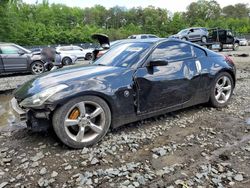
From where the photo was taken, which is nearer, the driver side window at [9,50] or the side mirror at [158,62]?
the side mirror at [158,62]

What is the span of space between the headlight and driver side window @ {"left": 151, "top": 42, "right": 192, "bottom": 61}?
1643mm

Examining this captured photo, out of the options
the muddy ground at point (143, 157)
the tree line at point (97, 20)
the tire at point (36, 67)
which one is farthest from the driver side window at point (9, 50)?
the tree line at point (97, 20)

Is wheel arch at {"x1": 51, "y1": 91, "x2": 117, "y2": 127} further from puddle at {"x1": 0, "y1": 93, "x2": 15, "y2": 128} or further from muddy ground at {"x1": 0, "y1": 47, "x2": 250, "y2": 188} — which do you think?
puddle at {"x1": 0, "y1": 93, "x2": 15, "y2": 128}

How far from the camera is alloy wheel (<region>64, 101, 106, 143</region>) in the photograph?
376 cm

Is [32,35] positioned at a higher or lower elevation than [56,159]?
higher

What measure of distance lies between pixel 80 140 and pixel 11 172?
36.2 inches

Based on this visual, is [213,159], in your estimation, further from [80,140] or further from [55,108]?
[55,108]

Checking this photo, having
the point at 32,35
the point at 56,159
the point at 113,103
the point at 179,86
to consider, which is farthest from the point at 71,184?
the point at 32,35

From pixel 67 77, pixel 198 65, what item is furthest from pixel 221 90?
pixel 67 77

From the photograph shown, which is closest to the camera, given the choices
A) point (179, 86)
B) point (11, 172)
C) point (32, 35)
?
point (11, 172)

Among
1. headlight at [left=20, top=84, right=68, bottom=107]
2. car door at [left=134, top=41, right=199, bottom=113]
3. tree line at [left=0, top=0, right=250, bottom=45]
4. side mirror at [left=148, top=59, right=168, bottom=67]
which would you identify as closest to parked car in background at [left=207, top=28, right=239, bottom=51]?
car door at [left=134, top=41, right=199, bottom=113]

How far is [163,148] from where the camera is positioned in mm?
3852

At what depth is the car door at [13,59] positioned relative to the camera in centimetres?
1170

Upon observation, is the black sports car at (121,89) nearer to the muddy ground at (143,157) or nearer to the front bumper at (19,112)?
the front bumper at (19,112)
